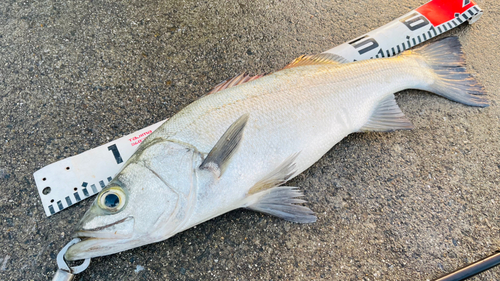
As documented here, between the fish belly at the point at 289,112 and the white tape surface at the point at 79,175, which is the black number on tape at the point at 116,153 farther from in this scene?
the fish belly at the point at 289,112

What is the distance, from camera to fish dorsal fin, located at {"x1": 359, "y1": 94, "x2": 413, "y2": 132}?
1.96m

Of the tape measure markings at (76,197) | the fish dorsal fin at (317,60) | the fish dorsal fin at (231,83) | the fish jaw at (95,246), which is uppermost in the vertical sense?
the fish dorsal fin at (231,83)

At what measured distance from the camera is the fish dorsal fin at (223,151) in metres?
1.50

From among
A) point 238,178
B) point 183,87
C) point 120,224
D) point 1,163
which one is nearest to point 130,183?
point 120,224

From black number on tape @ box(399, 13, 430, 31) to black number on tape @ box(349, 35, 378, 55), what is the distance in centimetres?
37

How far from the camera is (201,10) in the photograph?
2502mm

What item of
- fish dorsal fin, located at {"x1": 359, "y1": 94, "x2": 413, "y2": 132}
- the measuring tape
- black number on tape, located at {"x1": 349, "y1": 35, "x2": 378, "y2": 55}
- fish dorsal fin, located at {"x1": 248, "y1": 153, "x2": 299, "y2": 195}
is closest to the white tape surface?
the measuring tape

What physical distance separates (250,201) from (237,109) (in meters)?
0.54

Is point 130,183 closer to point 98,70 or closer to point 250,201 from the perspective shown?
point 250,201

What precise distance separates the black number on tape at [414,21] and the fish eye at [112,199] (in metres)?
2.59

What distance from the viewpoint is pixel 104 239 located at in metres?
1.31

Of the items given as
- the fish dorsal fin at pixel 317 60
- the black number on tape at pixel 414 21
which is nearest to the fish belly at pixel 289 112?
the fish dorsal fin at pixel 317 60

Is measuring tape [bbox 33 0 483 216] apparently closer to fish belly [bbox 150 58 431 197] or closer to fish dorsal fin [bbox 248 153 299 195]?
fish belly [bbox 150 58 431 197]

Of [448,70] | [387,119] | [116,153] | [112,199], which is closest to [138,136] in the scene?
[116,153]
